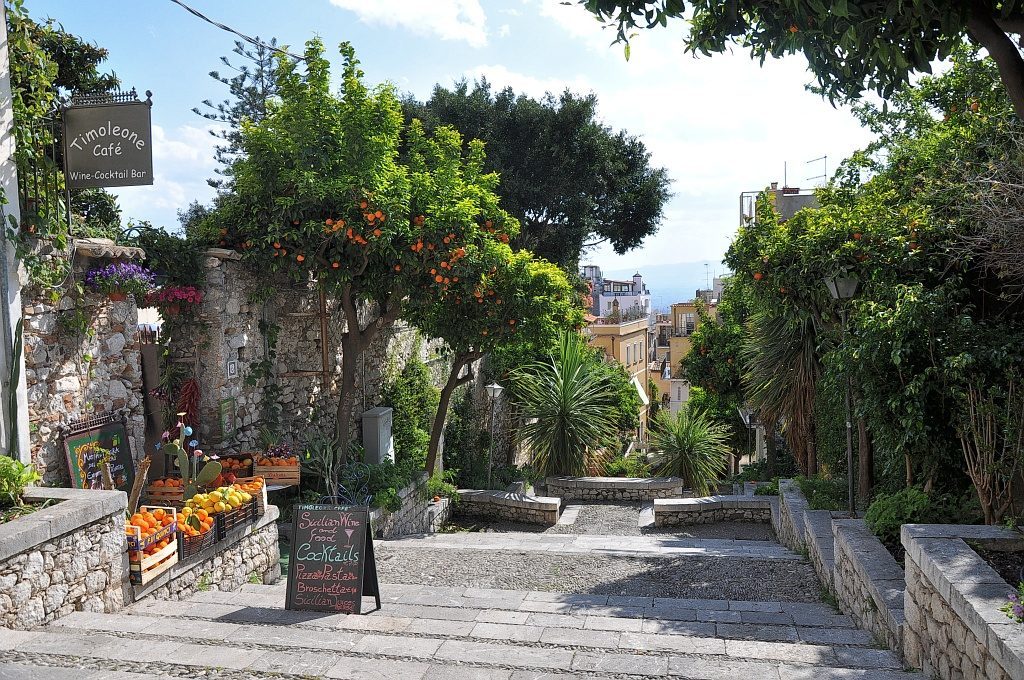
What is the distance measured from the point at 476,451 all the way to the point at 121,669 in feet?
37.3

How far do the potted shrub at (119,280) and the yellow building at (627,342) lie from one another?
23.6 metres

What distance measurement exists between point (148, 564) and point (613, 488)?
31.0 ft

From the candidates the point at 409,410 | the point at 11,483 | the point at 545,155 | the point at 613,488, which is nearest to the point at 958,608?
the point at 11,483

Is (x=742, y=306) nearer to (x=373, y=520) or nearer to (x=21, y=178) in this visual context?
(x=373, y=520)

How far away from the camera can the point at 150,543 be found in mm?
5387

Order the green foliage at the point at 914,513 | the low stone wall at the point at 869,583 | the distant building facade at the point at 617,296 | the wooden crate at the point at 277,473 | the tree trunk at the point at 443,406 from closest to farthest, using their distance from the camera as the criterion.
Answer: the low stone wall at the point at 869,583 → the green foliage at the point at 914,513 → the wooden crate at the point at 277,473 → the tree trunk at the point at 443,406 → the distant building facade at the point at 617,296

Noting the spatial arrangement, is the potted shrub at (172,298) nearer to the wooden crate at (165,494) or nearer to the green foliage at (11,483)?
the wooden crate at (165,494)

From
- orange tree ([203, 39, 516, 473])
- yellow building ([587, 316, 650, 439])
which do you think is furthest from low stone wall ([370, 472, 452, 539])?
yellow building ([587, 316, 650, 439])

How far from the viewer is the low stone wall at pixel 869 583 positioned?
463 centimetres

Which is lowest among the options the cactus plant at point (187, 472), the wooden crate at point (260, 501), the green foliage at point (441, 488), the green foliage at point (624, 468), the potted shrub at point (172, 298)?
the green foliage at point (624, 468)

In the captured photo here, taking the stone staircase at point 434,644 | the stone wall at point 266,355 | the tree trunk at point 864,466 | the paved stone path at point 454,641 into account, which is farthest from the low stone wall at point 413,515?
the tree trunk at point 864,466

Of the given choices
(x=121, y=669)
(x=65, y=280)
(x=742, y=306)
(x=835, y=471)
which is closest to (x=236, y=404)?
(x=65, y=280)

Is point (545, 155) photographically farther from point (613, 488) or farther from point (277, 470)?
point (277, 470)

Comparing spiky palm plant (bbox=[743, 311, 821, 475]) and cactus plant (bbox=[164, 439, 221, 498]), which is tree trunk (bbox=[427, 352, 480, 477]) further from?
cactus plant (bbox=[164, 439, 221, 498])
